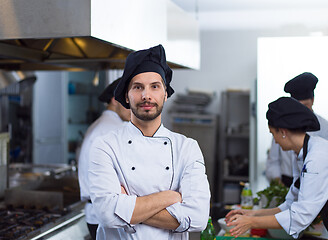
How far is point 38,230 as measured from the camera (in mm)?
2365

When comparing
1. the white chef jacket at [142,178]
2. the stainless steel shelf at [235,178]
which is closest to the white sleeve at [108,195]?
the white chef jacket at [142,178]

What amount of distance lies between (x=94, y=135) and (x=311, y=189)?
4.72 ft

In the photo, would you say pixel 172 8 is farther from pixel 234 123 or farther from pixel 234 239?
pixel 234 123

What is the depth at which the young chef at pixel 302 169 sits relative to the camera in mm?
1943

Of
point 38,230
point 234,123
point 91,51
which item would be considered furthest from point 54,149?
point 38,230

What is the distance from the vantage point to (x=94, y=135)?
2822 mm

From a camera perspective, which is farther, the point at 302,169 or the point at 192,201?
the point at 302,169

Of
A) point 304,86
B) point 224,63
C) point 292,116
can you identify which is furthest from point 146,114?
point 224,63

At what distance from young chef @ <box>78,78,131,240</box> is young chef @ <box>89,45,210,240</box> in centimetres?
92

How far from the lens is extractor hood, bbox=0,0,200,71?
69.2 inches

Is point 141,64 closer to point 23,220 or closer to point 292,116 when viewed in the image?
point 292,116

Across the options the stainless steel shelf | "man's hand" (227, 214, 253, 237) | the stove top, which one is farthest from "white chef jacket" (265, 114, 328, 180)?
the stainless steel shelf

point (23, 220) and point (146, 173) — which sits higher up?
point (146, 173)

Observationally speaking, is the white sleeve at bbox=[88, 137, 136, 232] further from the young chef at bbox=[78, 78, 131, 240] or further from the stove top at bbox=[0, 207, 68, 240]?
the young chef at bbox=[78, 78, 131, 240]
